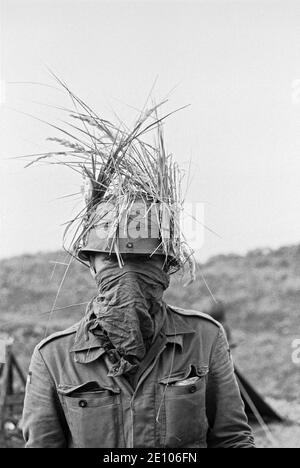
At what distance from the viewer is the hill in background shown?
31.1 ft

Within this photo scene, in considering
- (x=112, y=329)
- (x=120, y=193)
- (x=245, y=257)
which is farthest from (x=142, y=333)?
(x=245, y=257)

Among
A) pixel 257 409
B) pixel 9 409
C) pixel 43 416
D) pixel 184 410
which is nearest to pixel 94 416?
pixel 43 416

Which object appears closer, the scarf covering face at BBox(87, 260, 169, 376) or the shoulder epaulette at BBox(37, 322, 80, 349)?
the scarf covering face at BBox(87, 260, 169, 376)

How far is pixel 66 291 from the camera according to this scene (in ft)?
32.2

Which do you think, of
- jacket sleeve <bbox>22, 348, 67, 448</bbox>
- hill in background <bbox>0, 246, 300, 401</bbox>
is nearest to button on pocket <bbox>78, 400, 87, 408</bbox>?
jacket sleeve <bbox>22, 348, 67, 448</bbox>

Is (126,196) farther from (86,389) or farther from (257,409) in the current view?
(257,409)

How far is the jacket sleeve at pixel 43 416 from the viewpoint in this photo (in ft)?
10.8

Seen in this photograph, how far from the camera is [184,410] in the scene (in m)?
3.27

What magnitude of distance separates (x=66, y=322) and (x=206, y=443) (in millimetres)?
6088

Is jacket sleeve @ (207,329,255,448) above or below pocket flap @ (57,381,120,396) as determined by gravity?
below

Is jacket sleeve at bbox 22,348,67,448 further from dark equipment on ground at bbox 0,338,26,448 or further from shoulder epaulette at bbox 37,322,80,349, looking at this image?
dark equipment on ground at bbox 0,338,26,448

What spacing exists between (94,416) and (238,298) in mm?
7014

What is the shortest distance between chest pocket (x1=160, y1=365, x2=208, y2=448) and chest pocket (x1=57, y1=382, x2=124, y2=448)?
181mm
